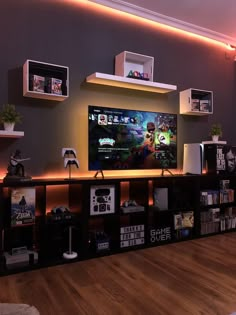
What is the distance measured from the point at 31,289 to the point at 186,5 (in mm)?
3239

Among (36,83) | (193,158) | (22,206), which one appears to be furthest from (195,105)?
(22,206)

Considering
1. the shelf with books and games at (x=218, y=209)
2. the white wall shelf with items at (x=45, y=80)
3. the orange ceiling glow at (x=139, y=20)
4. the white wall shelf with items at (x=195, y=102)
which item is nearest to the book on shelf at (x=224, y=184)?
the shelf with books and games at (x=218, y=209)

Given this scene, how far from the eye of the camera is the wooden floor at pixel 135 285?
1.69 m

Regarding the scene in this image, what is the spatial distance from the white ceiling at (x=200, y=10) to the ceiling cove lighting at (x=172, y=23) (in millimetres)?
53

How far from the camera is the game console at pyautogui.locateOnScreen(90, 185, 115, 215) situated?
8.44 feet

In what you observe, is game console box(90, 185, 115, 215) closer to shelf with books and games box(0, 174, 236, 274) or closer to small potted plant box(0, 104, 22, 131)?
shelf with books and games box(0, 174, 236, 274)

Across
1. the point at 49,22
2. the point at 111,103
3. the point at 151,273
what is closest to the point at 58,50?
the point at 49,22

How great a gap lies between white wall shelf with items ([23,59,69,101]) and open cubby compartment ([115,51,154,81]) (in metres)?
0.65

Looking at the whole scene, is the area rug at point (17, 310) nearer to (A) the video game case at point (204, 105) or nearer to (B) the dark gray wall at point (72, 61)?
(B) the dark gray wall at point (72, 61)

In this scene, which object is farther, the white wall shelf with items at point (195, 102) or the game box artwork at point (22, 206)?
the white wall shelf with items at point (195, 102)

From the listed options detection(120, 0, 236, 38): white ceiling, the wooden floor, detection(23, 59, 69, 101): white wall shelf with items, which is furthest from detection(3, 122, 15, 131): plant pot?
detection(120, 0, 236, 38): white ceiling

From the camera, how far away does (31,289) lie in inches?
75.5

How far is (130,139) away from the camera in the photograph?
3115mm

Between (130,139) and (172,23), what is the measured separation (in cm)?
162
